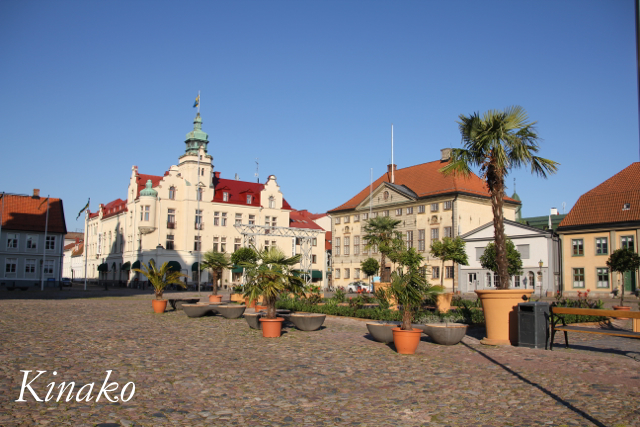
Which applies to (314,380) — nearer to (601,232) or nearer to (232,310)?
(232,310)

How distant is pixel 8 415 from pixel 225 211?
212 ft

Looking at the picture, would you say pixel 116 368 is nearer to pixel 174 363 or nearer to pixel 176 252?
pixel 174 363

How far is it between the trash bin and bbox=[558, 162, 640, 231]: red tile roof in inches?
1461

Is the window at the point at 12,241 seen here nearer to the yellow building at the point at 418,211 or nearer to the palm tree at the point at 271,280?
the yellow building at the point at 418,211

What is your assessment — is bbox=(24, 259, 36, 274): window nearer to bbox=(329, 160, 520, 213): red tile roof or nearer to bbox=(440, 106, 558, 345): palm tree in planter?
bbox=(329, 160, 520, 213): red tile roof

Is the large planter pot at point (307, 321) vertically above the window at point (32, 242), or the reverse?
the window at point (32, 242)

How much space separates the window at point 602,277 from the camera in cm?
4578

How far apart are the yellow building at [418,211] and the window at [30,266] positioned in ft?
115

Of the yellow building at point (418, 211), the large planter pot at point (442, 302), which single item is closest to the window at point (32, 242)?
the yellow building at point (418, 211)

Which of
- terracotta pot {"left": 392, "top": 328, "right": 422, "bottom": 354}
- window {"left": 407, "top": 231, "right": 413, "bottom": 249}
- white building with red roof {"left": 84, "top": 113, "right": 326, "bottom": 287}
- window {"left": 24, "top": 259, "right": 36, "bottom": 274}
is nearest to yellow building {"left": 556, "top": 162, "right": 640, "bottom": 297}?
window {"left": 407, "top": 231, "right": 413, "bottom": 249}

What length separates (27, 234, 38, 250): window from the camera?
59.5 meters

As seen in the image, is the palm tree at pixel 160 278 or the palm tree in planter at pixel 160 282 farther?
the palm tree at pixel 160 278

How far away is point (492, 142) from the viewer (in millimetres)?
15219

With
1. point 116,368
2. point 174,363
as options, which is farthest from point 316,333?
point 116,368
